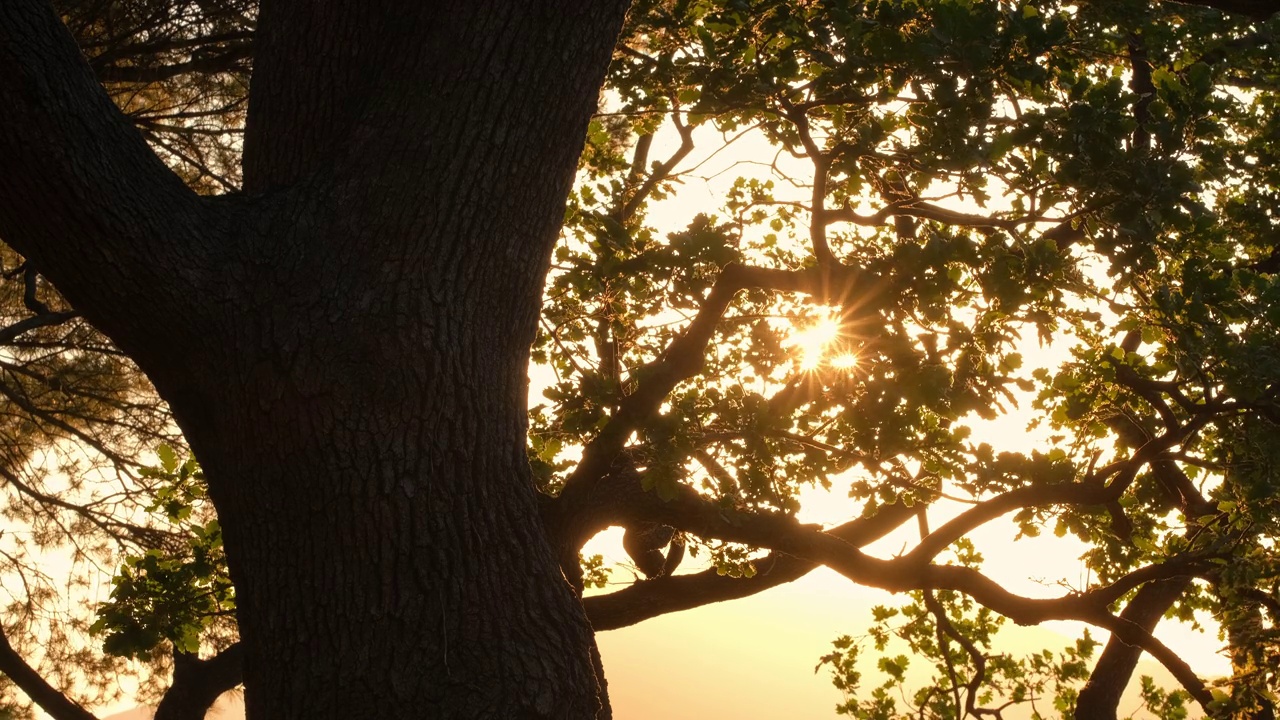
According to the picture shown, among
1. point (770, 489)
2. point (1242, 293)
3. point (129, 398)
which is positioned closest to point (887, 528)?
point (770, 489)

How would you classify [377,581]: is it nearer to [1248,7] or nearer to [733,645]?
[1248,7]

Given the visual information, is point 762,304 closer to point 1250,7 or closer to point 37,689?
point 1250,7

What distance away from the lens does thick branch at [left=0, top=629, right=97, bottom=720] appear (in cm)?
542

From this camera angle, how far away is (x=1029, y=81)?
11.5 ft

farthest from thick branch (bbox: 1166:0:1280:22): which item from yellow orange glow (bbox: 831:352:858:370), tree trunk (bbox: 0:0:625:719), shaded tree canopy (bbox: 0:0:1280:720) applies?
tree trunk (bbox: 0:0:625:719)

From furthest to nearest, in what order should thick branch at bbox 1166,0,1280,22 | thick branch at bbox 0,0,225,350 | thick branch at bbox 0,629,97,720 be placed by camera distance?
1. thick branch at bbox 0,629,97,720
2. thick branch at bbox 1166,0,1280,22
3. thick branch at bbox 0,0,225,350

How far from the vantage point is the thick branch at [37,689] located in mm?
5422

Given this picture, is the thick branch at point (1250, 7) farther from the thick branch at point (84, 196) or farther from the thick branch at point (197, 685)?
the thick branch at point (197, 685)

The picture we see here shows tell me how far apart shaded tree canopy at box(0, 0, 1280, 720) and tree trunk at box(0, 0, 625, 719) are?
0.05 ft

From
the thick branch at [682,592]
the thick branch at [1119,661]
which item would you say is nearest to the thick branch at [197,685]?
the thick branch at [682,592]

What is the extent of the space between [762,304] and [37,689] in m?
4.69

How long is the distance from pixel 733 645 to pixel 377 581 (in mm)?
88757

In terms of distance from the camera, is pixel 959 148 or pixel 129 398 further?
pixel 129 398

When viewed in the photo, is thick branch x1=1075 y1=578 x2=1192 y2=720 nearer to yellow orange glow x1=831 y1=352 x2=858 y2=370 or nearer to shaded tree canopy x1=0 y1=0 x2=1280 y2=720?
shaded tree canopy x1=0 y1=0 x2=1280 y2=720
